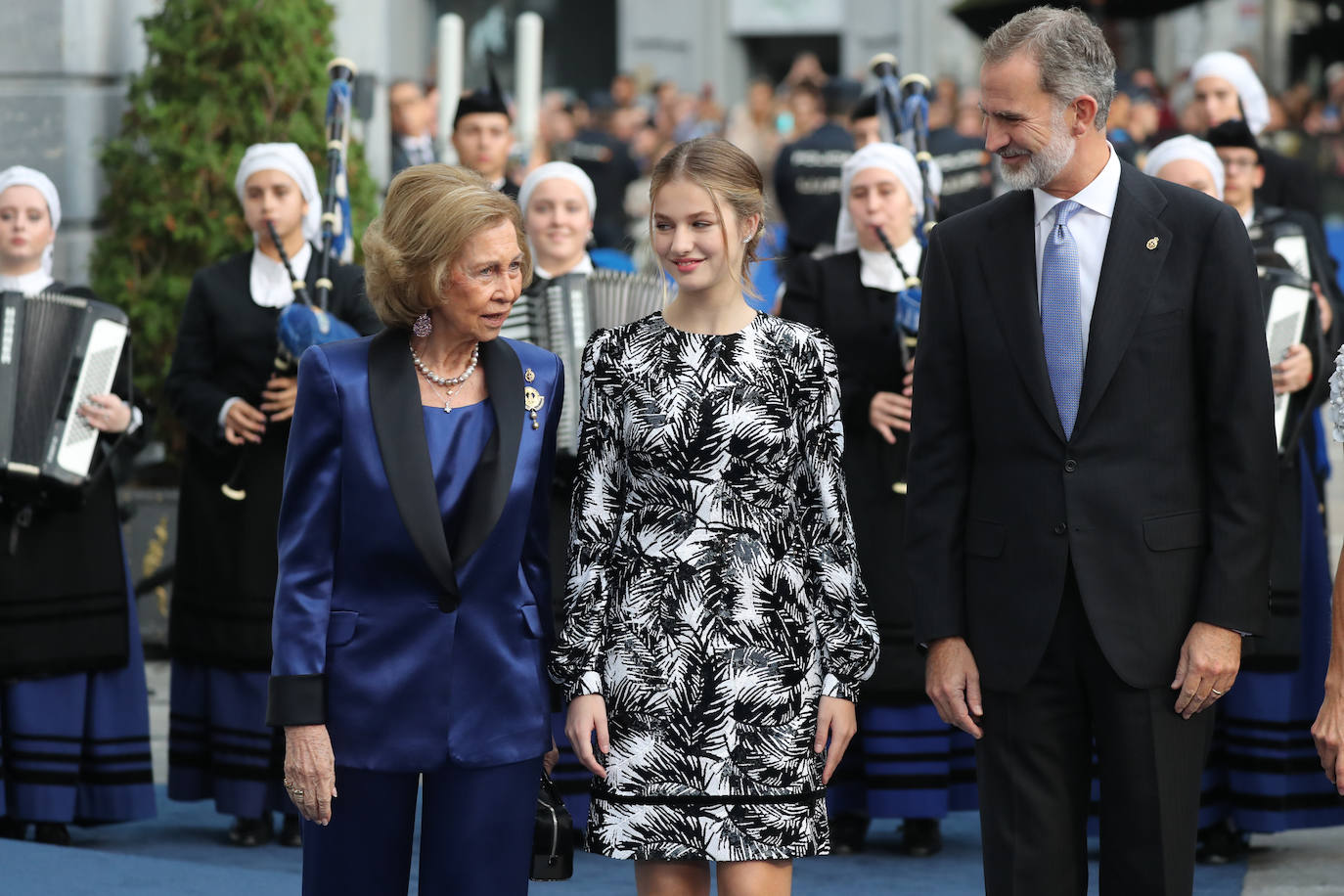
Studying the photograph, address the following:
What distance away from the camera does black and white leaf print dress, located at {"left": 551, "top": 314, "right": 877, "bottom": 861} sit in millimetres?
3494

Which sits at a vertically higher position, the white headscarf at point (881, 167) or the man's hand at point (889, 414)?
the white headscarf at point (881, 167)

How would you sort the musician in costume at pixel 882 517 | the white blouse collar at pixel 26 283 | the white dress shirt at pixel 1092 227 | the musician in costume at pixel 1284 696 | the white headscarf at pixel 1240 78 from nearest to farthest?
1. the white dress shirt at pixel 1092 227
2. the musician in costume at pixel 1284 696
3. the musician in costume at pixel 882 517
4. the white blouse collar at pixel 26 283
5. the white headscarf at pixel 1240 78

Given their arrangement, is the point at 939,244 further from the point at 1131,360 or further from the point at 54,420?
the point at 54,420

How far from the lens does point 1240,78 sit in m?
7.21

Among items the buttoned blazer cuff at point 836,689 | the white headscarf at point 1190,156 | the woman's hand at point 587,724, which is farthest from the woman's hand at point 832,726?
the white headscarf at point 1190,156

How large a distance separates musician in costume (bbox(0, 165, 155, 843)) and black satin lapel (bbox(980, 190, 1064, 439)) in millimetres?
2939

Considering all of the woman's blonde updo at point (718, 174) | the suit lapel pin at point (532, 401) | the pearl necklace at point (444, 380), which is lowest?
the suit lapel pin at point (532, 401)

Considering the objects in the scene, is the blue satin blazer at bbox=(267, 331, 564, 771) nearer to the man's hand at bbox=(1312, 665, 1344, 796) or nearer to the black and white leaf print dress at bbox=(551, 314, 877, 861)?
the black and white leaf print dress at bbox=(551, 314, 877, 861)

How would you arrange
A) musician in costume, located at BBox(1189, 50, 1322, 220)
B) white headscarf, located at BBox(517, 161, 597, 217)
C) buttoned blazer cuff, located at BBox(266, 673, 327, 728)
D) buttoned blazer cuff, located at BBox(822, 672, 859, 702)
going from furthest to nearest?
musician in costume, located at BBox(1189, 50, 1322, 220) → white headscarf, located at BBox(517, 161, 597, 217) → buttoned blazer cuff, located at BBox(822, 672, 859, 702) → buttoned blazer cuff, located at BBox(266, 673, 327, 728)

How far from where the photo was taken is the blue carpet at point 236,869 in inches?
196

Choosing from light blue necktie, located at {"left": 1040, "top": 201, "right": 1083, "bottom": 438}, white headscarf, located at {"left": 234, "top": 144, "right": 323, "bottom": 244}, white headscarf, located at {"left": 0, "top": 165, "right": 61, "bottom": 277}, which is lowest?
light blue necktie, located at {"left": 1040, "top": 201, "right": 1083, "bottom": 438}

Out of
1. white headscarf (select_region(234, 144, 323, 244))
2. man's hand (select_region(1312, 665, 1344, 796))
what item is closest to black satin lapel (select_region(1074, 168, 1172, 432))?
man's hand (select_region(1312, 665, 1344, 796))

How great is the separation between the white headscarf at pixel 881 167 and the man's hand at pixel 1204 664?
258cm

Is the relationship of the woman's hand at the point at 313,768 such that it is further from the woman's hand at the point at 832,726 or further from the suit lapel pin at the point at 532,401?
the woman's hand at the point at 832,726
